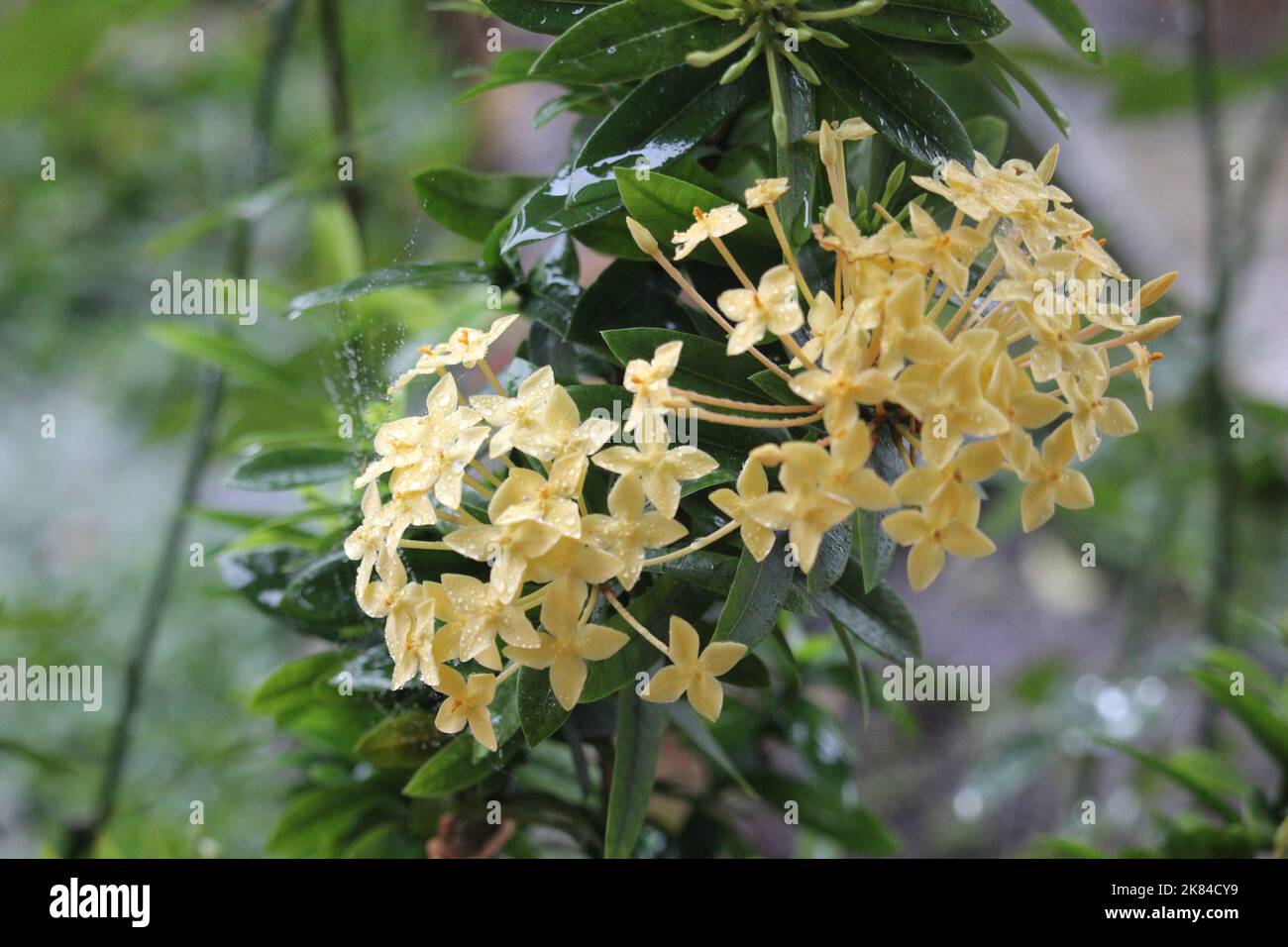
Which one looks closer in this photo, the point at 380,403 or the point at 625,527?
the point at 625,527

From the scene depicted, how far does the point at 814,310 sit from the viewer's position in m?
0.43

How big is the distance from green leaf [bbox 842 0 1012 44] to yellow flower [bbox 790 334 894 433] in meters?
0.18

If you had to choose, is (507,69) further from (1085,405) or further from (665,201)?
(1085,405)

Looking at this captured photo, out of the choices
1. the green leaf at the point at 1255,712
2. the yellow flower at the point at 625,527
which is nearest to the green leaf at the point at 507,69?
the yellow flower at the point at 625,527

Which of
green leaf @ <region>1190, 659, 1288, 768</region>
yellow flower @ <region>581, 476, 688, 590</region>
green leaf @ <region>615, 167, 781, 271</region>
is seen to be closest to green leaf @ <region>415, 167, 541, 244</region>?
green leaf @ <region>615, 167, 781, 271</region>

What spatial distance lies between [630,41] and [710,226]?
0.36 ft

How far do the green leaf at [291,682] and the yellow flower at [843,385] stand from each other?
13.8 inches

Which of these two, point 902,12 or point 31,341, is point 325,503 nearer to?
point 902,12

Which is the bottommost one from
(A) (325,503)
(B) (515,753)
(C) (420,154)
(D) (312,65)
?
(B) (515,753)

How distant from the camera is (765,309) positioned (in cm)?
42

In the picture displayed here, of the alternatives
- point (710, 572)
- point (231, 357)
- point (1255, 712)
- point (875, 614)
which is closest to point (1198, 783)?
point (1255, 712)
